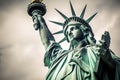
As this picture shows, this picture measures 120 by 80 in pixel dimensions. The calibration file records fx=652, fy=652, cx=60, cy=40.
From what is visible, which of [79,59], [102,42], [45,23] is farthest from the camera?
[45,23]

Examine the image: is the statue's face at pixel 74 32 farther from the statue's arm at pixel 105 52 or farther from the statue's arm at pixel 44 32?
the statue's arm at pixel 105 52

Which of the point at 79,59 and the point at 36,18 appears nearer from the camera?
the point at 79,59

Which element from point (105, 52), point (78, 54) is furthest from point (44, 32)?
point (105, 52)

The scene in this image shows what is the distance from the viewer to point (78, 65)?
18.7m

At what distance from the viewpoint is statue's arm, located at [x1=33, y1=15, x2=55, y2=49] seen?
20688 mm

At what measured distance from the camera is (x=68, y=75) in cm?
1864


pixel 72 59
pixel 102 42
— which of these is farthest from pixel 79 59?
pixel 102 42

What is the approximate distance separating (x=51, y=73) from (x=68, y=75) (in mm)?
873

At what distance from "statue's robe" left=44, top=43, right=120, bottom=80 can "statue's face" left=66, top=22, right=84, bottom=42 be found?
39 cm

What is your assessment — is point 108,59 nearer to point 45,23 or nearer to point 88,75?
point 88,75

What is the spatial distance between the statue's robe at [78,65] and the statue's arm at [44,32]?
0.60m

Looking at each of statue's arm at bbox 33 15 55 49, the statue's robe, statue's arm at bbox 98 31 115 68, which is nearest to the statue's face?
the statue's robe

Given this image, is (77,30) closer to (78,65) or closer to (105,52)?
(78,65)

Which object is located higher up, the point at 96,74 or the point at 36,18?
the point at 36,18
